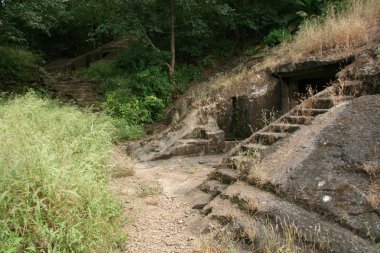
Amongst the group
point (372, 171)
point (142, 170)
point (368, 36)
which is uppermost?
point (368, 36)

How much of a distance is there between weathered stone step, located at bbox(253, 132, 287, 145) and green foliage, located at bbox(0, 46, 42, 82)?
923 centimetres

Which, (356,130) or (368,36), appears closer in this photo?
(356,130)

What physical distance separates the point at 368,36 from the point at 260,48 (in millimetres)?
5044

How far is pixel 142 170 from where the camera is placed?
6.34 m

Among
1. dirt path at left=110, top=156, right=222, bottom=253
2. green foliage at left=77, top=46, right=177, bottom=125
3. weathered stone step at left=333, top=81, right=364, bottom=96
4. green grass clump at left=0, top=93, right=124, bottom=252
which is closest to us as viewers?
green grass clump at left=0, top=93, right=124, bottom=252

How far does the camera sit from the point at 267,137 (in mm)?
5031

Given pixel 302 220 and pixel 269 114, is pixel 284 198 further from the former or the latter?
pixel 269 114

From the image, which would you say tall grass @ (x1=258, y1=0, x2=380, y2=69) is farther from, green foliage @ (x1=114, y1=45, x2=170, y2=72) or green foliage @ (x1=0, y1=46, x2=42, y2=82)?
green foliage @ (x1=0, y1=46, x2=42, y2=82)

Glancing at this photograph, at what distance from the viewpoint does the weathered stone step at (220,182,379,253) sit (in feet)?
9.53

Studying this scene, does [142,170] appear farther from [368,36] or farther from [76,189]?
[368,36]

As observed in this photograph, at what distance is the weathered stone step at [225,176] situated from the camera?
4.56 metres

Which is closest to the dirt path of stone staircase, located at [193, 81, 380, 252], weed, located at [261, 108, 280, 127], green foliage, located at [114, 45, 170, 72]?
stone staircase, located at [193, 81, 380, 252]

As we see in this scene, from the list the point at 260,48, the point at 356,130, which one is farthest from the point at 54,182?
the point at 260,48

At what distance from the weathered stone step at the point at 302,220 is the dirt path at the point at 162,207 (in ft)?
1.94
